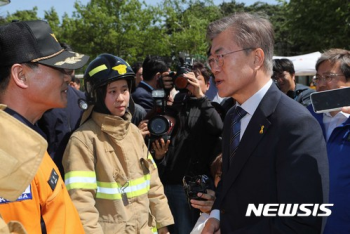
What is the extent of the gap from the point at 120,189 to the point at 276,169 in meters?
1.48

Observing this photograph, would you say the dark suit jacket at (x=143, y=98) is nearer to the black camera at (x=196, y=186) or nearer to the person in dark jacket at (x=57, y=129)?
the person in dark jacket at (x=57, y=129)

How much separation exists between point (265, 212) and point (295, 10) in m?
27.0

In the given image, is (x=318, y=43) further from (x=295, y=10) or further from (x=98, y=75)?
(x=98, y=75)

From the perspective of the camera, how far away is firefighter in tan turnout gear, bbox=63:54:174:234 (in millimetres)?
3301

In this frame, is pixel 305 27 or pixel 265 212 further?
pixel 305 27

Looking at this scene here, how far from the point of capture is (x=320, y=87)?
4.50 m

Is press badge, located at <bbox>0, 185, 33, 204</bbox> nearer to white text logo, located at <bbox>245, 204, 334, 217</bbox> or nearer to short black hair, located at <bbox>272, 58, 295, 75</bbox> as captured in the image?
white text logo, located at <bbox>245, 204, 334, 217</bbox>

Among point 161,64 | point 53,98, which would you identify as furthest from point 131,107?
point 161,64

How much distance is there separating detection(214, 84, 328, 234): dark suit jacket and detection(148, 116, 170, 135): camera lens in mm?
2027

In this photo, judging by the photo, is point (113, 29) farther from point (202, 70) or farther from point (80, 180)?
point (80, 180)

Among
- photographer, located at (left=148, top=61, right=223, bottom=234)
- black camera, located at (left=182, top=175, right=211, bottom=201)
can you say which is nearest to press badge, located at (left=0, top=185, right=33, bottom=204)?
black camera, located at (left=182, top=175, right=211, bottom=201)

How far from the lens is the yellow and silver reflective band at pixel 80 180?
3.26 meters

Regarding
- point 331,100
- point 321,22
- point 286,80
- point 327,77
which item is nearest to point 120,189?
point 331,100

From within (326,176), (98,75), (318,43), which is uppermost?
(98,75)
